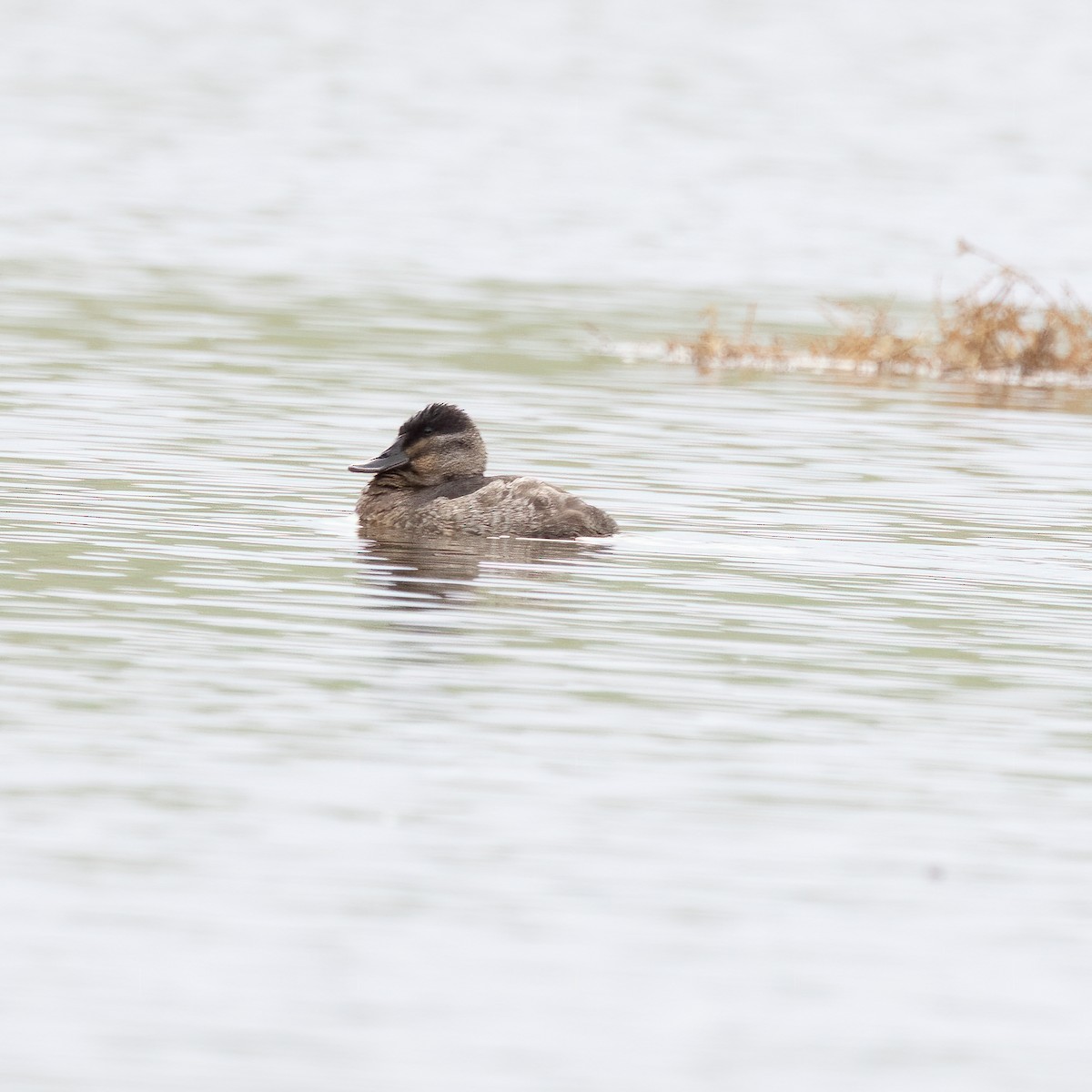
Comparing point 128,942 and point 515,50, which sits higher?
point 515,50

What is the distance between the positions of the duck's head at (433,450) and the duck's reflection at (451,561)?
0.71 metres

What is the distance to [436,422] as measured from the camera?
1869cm

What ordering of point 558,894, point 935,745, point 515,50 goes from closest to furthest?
point 558,894 < point 935,745 < point 515,50

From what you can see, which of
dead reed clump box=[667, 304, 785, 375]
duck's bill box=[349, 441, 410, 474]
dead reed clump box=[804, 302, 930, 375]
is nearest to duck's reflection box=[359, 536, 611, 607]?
duck's bill box=[349, 441, 410, 474]

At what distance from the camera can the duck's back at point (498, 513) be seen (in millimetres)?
18109

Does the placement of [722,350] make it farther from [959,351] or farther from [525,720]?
[525,720]

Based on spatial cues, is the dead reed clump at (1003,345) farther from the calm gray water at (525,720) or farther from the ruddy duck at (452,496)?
the ruddy duck at (452,496)

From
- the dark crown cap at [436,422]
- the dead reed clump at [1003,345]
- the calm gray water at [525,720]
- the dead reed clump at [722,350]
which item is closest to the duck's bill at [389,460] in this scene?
the dark crown cap at [436,422]

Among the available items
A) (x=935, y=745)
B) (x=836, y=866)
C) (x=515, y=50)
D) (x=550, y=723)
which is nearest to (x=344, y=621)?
(x=550, y=723)

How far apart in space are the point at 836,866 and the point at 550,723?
7.53 ft

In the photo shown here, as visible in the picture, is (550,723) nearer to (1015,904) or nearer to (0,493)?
(1015,904)

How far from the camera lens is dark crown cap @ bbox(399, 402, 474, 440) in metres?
18.7

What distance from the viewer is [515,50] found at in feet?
306

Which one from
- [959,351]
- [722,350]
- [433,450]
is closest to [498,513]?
[433,450]
